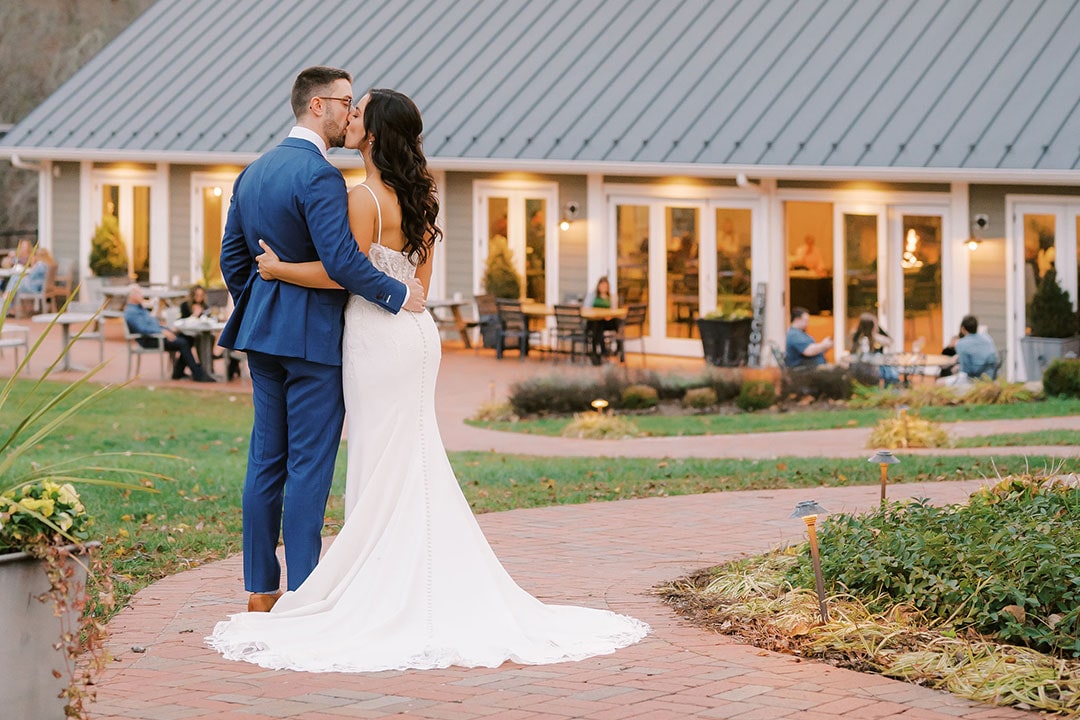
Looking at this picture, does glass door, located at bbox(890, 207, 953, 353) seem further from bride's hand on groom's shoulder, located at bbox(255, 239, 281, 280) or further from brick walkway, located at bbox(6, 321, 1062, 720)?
bride's hand on groom's shoulder, located at bbox(255, 239, 281, 280)

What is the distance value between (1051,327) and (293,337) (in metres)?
14.0

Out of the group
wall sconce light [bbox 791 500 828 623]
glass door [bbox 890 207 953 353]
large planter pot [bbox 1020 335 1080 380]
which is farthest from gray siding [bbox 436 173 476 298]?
wall sconce light [bbox 791 500 828 623]

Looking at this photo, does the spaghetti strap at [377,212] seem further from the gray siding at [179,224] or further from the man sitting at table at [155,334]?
the gray siding at [179,224]

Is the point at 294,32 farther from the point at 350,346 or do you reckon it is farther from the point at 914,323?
the point at 350,346

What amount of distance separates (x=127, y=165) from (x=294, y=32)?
3464 mm

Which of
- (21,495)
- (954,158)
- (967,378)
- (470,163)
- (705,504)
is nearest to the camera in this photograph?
(21,495)

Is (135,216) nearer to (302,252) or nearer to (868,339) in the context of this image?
(868,339)

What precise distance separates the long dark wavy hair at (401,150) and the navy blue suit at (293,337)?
19 cm

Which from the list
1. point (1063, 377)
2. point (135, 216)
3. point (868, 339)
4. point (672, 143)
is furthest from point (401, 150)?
point (135, 216)

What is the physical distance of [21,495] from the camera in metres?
4.18

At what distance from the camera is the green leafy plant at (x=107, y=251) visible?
25594 millimetres

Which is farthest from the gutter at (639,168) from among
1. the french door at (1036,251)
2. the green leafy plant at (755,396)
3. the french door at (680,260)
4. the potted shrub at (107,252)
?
the green leafy plant at (755,396)

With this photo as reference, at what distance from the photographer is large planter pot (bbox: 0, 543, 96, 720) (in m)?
4.04

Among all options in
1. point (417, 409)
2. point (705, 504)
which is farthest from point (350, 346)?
point (705, 504)
